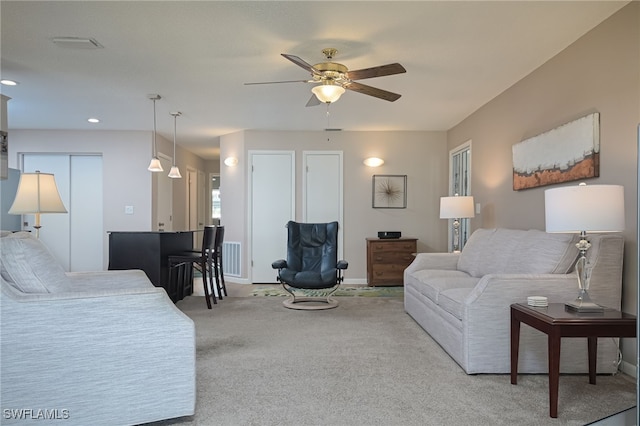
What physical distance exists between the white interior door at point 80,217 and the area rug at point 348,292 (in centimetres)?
277

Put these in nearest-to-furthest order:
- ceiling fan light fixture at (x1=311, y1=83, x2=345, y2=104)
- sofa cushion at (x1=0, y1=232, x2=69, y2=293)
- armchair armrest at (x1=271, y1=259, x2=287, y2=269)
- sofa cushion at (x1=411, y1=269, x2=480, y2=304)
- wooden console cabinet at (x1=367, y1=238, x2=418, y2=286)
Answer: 1. sofa cushion at (x1=0, y1=232, x2=69, y2=293)
2. ceiling fan light fixture at (x1=311, y1=83, x2=345, y2=104)
3. sofa cushion at (x1=411, y1=269, x2=480, y2=304)
4. armchair armrest at (x1=271, y1=259, x2=287, y2=269)
5. wooden console cabinet at (x1=367, y1=238, x2=418, y2=286)

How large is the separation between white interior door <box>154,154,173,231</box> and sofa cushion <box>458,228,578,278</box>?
15.9 feet

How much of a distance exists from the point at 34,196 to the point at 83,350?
1.77 m

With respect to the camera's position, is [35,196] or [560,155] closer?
[35,196]

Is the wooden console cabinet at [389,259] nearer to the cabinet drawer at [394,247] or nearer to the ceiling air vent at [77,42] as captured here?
the cabinet drawer at [394,247]

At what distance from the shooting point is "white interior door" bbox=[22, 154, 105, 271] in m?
6.38

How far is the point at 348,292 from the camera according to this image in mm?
5652

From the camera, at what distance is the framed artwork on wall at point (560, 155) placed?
2.93m

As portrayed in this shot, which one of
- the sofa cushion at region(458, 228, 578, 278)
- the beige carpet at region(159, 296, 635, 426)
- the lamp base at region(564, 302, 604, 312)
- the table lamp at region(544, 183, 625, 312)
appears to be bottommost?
the beige carpet at region(159, 296, 635, 426)

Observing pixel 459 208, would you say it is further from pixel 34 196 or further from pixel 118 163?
pixel 118 163

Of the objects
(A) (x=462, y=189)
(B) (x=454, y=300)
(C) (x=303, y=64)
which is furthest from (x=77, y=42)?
(A) (x=462, y=189)

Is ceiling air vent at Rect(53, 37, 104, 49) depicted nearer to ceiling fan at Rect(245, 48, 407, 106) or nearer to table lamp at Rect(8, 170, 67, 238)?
table lamp at Rect(8, 170, 67, 238)

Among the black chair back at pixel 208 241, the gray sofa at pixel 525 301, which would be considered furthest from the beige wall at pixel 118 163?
the gray sofa at pixel 525 301

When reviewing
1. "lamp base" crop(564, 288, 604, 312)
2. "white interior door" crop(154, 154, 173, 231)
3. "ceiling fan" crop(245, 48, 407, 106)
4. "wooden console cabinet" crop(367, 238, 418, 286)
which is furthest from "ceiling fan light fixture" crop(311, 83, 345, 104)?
"white interior door" crop(154, 154, 173, 231)
